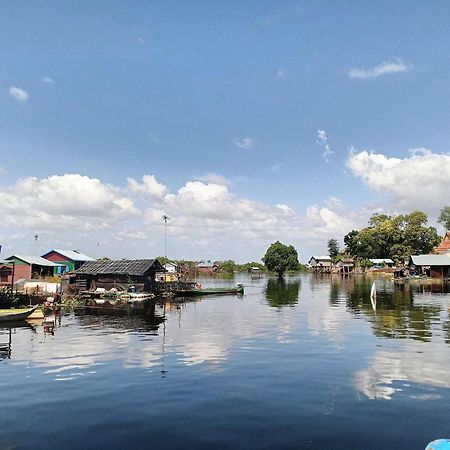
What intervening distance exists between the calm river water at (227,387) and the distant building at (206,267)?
147 meters

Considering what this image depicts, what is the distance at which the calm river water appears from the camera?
12.8 metres

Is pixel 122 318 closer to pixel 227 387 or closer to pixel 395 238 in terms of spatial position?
pixel 227 387

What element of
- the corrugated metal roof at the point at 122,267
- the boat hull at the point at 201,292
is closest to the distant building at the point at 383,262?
the boat hull at the point at 201,292

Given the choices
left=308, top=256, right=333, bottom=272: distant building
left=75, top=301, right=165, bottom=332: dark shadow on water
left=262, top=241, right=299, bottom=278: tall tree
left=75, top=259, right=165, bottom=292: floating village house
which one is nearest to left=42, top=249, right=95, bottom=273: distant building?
left=75, top=259, right=165, bottom=292: floating village house

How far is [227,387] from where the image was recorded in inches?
699

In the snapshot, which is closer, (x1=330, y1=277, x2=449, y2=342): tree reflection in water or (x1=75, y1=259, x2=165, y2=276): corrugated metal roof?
(x1=330, y1=277, x2=449, y2=342): tree reflection in water

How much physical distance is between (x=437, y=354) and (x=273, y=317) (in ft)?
64.5

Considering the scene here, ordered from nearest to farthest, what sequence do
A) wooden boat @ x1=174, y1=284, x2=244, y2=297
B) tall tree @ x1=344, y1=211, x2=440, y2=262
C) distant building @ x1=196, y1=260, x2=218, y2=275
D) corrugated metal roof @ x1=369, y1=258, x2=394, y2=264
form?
wooden boat @ x1=174, y1=284, x2=244, y2=297
tall tree @ x1=344, y1=211, x2=440, y2=262
corrugated metal roof @ x1=369, y1=258, x2=394, y2=264
distant building @ x1=196, y1=260, x2=218, y2=275

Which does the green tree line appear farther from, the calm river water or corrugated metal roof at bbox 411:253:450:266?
the calm river water

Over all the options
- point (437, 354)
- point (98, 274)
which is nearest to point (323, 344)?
point (437, 354)

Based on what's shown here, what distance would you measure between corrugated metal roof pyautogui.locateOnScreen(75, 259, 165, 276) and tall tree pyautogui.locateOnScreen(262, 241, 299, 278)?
3551 inches

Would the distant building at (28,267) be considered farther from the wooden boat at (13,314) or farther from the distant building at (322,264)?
the distant building at (322,264)

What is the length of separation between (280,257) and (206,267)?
1749 inches

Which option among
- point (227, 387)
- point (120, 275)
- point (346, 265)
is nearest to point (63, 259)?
point (120, 275)
